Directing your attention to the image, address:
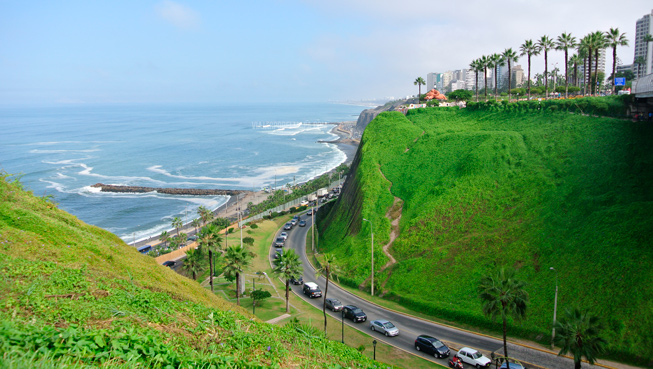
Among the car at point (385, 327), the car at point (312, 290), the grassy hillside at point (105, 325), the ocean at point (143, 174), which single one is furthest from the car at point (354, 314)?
the ocean at point (143, 174)

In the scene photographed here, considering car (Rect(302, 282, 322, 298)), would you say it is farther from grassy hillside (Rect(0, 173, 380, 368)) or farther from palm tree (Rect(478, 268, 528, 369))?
grassy hillside (Rect(0, 173, 380, 368))

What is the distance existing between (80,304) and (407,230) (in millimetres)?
42794

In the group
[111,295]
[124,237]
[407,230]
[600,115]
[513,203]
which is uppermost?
[600,115]

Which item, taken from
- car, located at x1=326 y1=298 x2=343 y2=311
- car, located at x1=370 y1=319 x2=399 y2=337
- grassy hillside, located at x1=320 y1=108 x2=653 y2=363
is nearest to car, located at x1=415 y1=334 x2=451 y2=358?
car, located at x1=370 y1=319 x2=399 y2=337

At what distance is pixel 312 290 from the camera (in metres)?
48.7

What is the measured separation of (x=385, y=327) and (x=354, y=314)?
4.14 metres

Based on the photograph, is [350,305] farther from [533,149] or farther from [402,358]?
[533,149]

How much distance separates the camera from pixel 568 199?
49125mm

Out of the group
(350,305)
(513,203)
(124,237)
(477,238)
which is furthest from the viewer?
(124,237)

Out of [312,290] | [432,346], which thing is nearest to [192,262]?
[312,290]

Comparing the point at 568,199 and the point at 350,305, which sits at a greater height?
the point at 568,199

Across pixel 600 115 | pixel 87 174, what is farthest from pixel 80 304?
pixel 87 174

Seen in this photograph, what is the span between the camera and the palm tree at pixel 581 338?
25250 mm

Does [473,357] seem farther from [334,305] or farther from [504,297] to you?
[334,305]
